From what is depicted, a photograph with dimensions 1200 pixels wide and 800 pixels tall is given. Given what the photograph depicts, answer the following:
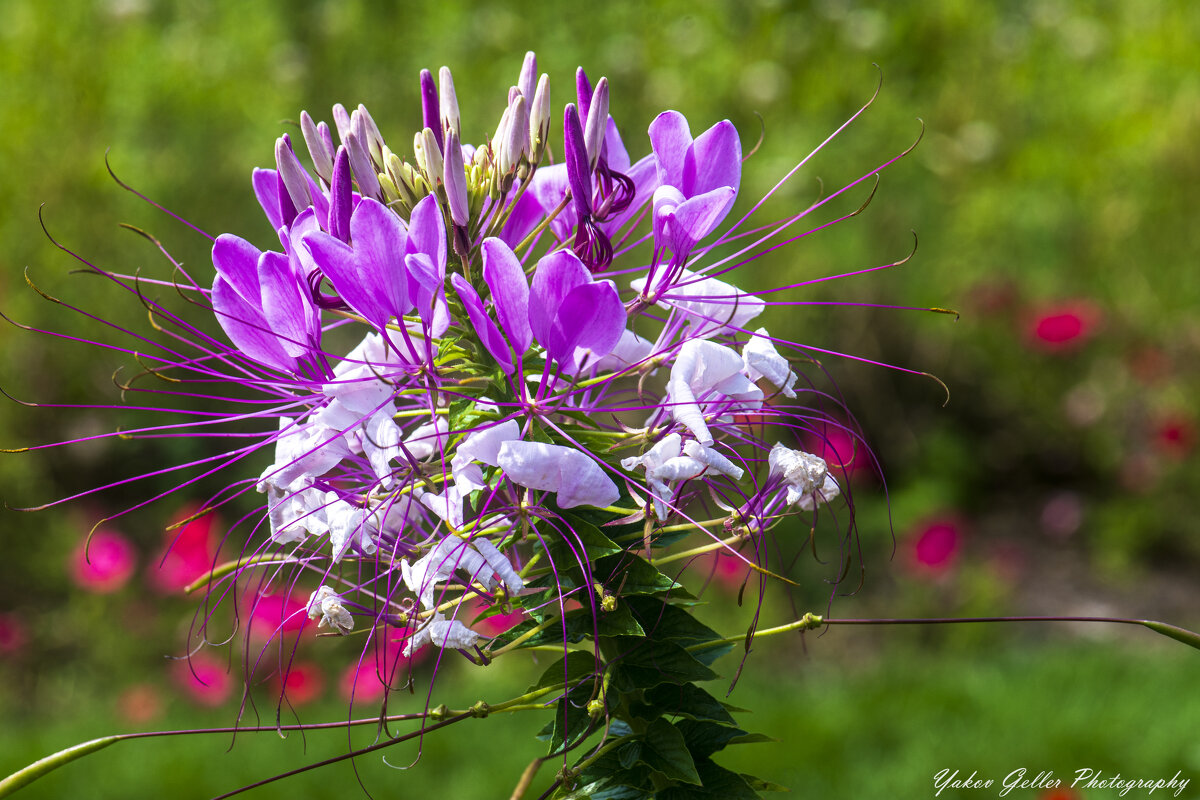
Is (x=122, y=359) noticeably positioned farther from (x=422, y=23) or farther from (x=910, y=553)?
(x=910, y=553)

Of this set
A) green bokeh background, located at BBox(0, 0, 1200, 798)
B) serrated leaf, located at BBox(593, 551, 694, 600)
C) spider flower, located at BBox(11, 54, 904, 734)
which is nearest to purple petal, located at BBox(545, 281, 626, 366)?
spider flower, located at BBox(11, 54, 904, 734)

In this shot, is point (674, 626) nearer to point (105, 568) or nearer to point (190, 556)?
point (190, 556)

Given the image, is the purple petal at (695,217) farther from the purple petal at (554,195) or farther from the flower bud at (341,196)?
the flower bud at (341,196)

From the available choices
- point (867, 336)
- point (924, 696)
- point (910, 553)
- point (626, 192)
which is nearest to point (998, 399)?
point (867, 336)

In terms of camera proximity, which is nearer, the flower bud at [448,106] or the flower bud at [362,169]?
the flower bud at [362,169]

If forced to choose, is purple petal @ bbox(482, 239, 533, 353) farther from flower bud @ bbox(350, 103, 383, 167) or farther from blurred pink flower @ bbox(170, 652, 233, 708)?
blurred pink flower @ bbox(170, 652, 233, 708)

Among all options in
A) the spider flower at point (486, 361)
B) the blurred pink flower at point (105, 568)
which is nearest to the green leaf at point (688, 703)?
the spider flower at point (486, 361)

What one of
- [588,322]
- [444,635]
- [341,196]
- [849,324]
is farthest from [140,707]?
[849,324]
